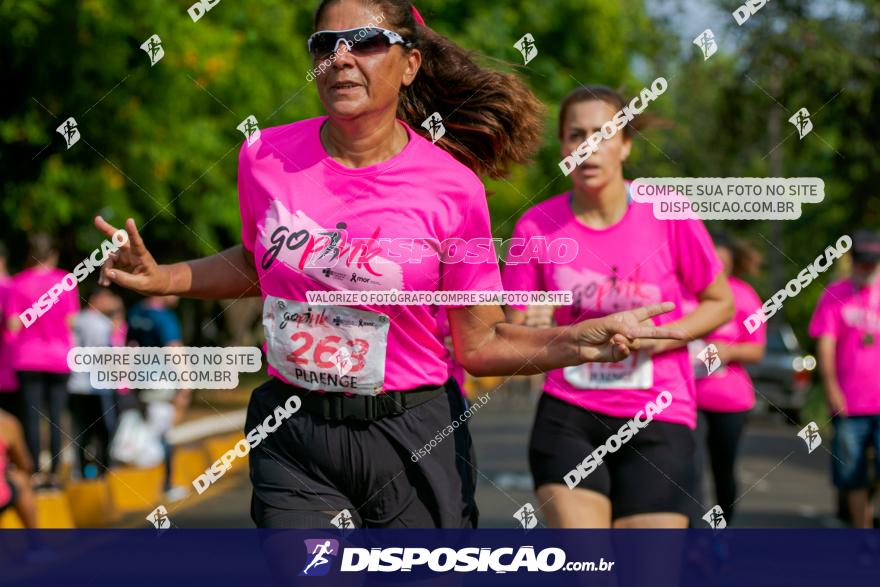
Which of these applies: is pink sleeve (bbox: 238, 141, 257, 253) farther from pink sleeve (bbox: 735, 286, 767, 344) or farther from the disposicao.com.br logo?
pink sleeve (bbox: 735, 286, 767, 344)

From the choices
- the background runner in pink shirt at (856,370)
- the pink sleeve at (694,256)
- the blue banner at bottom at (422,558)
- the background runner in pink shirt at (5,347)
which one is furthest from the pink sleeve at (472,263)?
the background runner in pink shirt at (5,347)

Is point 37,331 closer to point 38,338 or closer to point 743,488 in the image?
point 38,338

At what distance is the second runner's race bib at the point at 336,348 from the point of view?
3678 mm

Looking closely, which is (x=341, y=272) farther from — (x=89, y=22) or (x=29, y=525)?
(x=89, y=22)

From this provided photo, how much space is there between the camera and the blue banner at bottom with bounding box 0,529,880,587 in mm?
3672

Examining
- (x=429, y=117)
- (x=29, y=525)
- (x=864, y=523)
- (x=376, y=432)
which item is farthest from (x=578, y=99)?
(x=864, y=523)

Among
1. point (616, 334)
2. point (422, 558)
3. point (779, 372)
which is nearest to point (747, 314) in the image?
point (616, 334)

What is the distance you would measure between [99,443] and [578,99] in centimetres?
707

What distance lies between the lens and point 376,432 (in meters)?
3.69

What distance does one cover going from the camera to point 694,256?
17.5 ft

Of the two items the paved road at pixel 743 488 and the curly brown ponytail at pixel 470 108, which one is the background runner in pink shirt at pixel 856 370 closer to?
the paved road at pixel 743 488

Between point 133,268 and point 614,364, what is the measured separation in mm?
1924

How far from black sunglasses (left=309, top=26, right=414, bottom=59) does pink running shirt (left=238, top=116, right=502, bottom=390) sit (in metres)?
0.23

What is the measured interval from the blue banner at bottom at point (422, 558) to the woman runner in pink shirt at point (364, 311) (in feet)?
0.23
